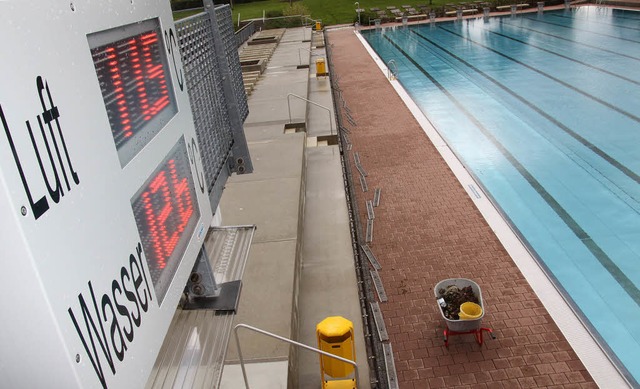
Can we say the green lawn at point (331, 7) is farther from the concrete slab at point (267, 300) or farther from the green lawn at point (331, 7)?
the concrete slab at point (267, 300)

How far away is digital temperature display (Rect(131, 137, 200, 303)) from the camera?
56.0 inches

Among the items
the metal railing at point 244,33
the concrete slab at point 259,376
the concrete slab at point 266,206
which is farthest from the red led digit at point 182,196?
the metal railing at point 244,33

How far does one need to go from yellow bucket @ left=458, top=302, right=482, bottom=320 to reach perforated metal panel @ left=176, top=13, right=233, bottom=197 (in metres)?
2.53

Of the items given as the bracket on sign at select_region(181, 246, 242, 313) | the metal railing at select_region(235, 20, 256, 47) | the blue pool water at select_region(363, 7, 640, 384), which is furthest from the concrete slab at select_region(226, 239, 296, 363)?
the metal railing at select_region(235, 20, 256, 47)

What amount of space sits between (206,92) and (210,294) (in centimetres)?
96

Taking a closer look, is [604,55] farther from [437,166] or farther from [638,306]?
[638,306]

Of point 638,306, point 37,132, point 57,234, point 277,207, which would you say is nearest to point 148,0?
point 37,132

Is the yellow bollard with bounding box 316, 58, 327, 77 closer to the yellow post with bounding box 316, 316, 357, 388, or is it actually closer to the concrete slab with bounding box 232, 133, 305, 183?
the concrete slab with bounding box 232, 133, 305, 183

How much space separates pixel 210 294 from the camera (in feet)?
7.52

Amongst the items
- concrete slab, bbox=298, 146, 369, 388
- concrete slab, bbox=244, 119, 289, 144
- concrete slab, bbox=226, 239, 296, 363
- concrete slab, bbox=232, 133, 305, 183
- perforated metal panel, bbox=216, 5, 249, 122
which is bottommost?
concrete slab, bbox=298, 146, 369, 388

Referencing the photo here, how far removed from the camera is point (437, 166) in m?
7.96

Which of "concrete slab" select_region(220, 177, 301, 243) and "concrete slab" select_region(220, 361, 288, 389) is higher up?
"concrete slab" select_region(220, 177, 301, 243)

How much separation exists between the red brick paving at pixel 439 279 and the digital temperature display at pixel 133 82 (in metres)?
3.16

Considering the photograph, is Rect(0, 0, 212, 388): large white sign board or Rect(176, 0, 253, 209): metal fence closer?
Rect(0, 0, 212, 388): large white sign board
